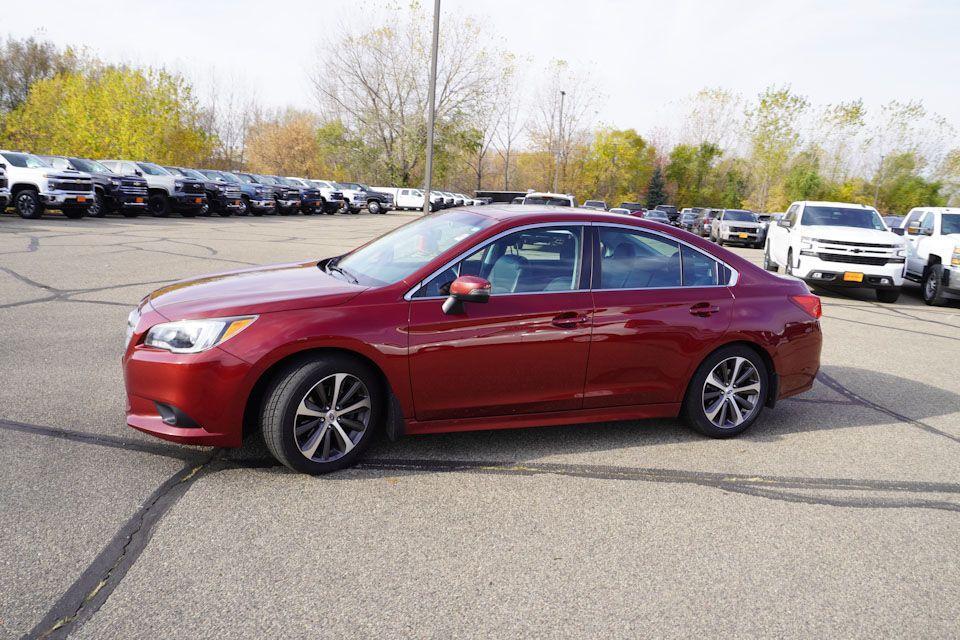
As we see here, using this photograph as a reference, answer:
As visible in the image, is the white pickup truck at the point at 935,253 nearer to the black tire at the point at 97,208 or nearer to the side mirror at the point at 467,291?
the side mirror at the point at 467,291

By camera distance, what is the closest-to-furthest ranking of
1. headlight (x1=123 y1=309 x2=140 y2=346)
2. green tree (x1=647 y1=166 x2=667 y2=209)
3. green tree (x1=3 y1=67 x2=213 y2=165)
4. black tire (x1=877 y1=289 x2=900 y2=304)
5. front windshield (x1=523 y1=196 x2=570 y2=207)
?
headlight (x1=123 y1=309 x2=140 y2=346), black tire (x1=877 y1=289 x2=900 y2=304), front windshield (x1=523 y1=196 x2=570 y2=207), green tree (x1=3 y1=67 x2=213 y2=165), green tree (x1=647 y1=166 x2=667 y2=209)

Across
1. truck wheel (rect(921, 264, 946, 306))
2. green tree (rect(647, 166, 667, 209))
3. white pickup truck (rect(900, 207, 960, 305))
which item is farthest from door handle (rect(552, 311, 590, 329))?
green tree (rect(647, 166, 667, 209))

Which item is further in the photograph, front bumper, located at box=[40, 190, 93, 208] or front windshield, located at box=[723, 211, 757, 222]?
front windshield, located at box=[723, 211, 757, 222]

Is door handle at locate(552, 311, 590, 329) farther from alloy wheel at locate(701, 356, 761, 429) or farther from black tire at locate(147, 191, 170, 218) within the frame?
black tire at locate(147, 191, 170, 218)

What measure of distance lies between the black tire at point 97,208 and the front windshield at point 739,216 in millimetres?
24763

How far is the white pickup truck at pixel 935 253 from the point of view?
490 inches

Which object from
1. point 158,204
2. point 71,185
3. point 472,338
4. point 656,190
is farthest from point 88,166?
point 656,190

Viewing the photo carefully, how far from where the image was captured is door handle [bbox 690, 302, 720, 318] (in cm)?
460

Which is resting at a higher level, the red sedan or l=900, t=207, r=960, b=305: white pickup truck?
l=900, t=207, r=960, b=305: white pickup truck

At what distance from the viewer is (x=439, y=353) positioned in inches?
155

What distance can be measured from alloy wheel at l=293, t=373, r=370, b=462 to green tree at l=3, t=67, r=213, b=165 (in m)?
41.1

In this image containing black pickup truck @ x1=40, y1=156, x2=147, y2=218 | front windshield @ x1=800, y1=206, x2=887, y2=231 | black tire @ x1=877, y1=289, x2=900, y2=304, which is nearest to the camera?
black tire @ x1=877, y1=289, x2=900, y2=304

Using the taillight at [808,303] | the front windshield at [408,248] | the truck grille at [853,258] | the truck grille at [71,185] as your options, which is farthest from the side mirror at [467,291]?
the truck grille at [71,185]

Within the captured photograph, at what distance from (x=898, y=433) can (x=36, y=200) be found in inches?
865
